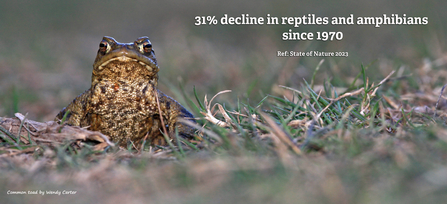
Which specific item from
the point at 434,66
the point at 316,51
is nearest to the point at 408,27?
the point at 316,51

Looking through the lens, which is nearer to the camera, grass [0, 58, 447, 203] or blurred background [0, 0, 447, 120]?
grass [0, 58, 447, 203]

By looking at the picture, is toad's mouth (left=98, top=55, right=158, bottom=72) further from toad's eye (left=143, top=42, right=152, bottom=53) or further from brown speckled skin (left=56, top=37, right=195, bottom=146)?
toad's eye (left=143, top=42, right=152, bottom=53)

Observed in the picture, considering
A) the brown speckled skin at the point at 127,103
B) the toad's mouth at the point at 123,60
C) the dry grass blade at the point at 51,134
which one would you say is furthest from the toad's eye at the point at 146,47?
the dry grass blade at the point at 51,134

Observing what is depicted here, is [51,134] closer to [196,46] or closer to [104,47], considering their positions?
[104,47]

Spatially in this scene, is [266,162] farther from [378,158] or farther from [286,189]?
[378,158]

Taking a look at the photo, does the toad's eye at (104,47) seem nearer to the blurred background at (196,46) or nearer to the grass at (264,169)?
the grass at (264,169)

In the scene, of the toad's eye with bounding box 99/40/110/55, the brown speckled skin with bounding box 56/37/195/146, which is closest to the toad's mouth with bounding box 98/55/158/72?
the brown speckled skin with bounding box 56/37/195/146

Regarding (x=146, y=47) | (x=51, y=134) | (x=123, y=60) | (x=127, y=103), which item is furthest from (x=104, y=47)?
(x=51, y=134)
